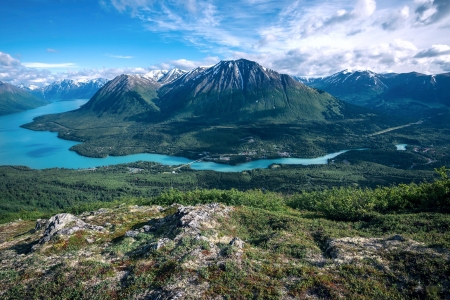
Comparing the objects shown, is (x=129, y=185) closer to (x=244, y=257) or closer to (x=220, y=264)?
(x=244, y=257)

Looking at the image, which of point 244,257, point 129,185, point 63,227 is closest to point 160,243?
point 244,257

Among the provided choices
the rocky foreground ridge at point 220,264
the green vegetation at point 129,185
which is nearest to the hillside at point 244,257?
the rocky foreground ridge at point 220,264

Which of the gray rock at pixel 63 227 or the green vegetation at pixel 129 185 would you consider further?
the green vegetation at pixel 129 185

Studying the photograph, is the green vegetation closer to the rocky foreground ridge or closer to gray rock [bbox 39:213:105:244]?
gray rock [bbox 39:213:105:244]

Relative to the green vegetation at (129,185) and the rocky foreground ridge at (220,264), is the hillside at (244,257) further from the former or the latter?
the green vegetation at (129,185)

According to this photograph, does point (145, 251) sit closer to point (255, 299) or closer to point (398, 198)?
point (255, 299)

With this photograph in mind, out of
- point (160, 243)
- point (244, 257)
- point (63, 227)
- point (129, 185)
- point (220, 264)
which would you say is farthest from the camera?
point (129, 185)
